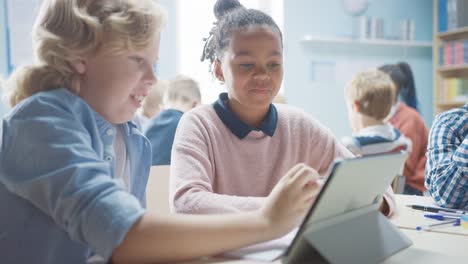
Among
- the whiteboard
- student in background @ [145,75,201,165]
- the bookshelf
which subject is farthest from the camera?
the bookshelf

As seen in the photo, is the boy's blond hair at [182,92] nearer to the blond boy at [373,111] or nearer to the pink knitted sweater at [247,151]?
the blond boy at [373,111]

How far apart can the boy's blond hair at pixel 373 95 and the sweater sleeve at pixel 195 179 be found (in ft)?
5.54

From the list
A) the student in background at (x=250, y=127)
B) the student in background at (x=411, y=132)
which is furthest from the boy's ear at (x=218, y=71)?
the student in background at (x=411, y=132)

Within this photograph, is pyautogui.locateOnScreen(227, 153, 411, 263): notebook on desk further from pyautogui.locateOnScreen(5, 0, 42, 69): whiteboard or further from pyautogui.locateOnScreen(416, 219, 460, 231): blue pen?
pyautogui.locateOnScreen(5, 0, 42, 69): whiteboard

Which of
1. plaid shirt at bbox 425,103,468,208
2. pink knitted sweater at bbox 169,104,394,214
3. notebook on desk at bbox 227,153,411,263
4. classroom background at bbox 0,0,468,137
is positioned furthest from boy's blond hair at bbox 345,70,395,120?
notebook on desk at bbox 227,153,411,263

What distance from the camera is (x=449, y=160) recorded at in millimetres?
1313

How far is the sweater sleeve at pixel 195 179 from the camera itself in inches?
33.8

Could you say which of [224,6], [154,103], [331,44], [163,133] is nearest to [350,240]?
[224,6]

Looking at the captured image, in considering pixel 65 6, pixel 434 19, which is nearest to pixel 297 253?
pixel 65 6

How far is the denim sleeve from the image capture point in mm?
622

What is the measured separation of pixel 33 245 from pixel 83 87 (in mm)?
281

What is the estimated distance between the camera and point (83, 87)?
2.77 feet

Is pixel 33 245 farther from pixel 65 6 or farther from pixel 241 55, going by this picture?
pixel 241 55

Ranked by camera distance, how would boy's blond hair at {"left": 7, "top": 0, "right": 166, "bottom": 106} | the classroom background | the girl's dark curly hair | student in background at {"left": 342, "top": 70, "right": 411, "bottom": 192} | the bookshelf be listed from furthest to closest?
the bookshelf
the classroom background
student in background at {"left": 342, "top": 70, "right": 411, "bottom": 192}
the girl's dark curly hair
boy's blond hair at {"left": 7, "top": 0, "right": 166, "bottom": 106}
